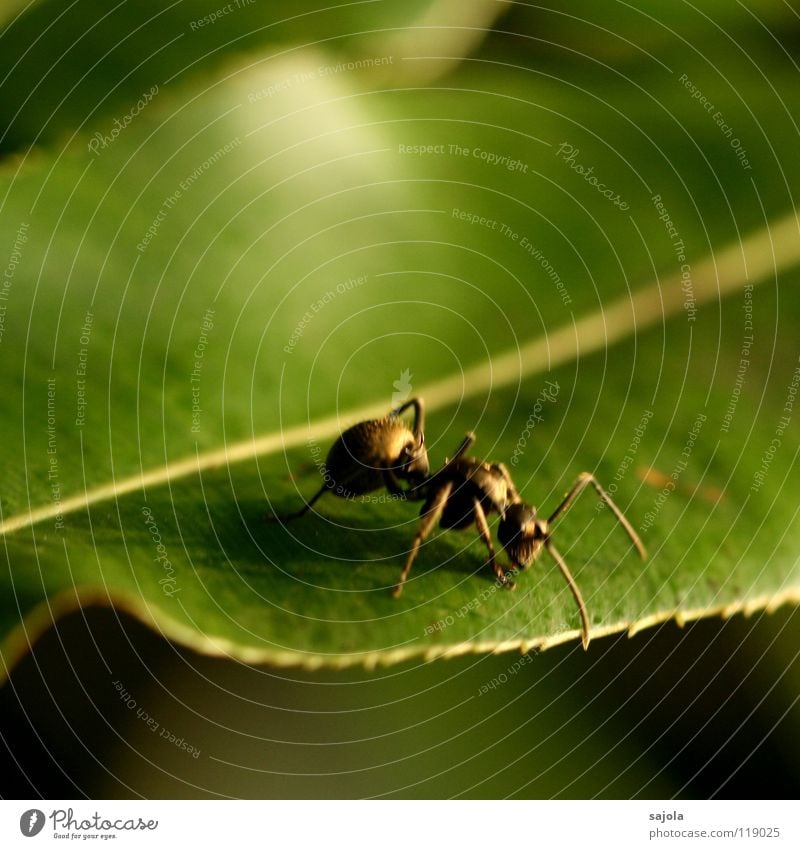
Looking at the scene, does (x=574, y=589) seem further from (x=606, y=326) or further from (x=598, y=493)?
(x=606, y=326)

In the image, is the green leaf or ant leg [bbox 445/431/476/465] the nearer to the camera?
the green leaf

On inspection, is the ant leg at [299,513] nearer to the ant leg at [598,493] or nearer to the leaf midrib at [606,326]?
the leaf midrib at [606,326]

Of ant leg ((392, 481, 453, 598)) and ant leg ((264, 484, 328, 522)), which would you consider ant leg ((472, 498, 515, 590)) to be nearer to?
ant leg ((392, 481, 453, 598))

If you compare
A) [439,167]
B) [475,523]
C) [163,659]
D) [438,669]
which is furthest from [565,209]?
[163,659]
